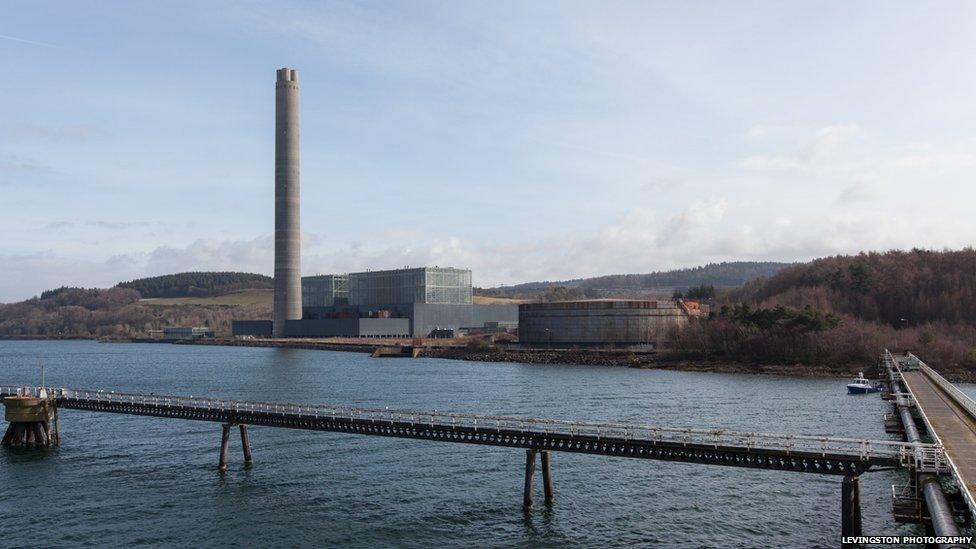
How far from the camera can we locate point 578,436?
152 feet

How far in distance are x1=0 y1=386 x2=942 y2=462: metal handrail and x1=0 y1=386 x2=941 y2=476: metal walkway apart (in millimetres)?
67

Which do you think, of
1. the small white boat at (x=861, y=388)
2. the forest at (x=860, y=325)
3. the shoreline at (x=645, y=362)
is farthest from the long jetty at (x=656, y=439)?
the forest at (x=860, y=325)

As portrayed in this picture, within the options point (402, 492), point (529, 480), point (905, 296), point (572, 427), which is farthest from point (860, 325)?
point (402, 492)

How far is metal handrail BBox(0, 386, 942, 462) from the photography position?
3969 cm

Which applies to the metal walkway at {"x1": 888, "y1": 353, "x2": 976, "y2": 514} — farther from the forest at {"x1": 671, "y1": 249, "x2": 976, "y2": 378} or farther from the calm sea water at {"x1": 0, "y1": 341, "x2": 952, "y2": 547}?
the forest at {"x1": 671, "y1": 249, "x2": 976, "y2": 378}

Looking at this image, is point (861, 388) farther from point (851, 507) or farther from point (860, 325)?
point (851, 507)

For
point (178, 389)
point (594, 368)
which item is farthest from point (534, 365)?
point (178, 389)

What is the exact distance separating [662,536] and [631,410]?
4580 centimetres

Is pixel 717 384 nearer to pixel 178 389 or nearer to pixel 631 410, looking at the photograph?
pixel 631 410

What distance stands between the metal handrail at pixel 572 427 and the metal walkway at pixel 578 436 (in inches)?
2.6

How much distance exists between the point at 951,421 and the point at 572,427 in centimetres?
2594

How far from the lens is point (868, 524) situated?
42.2 m

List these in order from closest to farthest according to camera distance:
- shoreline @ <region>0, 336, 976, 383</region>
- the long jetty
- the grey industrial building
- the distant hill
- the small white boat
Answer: the long jetty
the small white boat
shoreline @ <region>0, 336, 976, 383</region>
the distant hill
the grey industrial building

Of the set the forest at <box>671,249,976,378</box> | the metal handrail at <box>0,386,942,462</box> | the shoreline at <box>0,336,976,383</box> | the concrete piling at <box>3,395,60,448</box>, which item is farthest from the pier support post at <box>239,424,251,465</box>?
the forest at <box>671,249,976,378</box>
